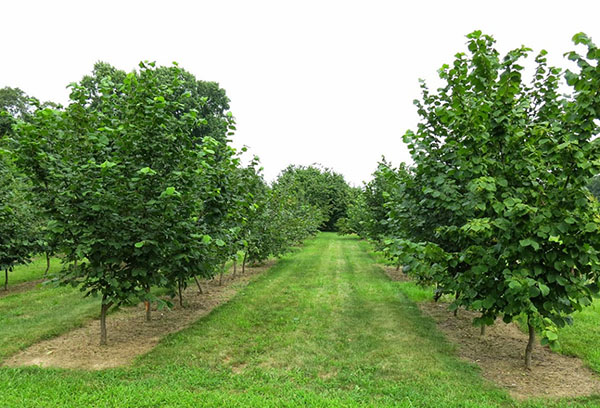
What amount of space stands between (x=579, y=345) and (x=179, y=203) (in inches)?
274

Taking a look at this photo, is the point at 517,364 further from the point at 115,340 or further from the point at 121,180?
the point at 115,340

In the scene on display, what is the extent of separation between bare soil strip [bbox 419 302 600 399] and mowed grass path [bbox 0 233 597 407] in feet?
0.82

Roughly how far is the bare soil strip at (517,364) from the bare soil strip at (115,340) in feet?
17.3

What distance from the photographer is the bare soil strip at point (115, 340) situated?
16.8 feet

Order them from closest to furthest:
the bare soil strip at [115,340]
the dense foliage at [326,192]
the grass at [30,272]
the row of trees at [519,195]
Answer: the row of trees at [519,195], the bare soil strip at [115,340], the grass at [30,272], the dense foliage at [326,192]

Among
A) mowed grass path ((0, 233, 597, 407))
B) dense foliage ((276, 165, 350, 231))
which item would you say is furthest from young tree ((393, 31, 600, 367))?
dense foliage ((276, 165, 350, 231))

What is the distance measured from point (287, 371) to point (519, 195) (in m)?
3.88

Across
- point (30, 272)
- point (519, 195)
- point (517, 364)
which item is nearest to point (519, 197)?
point (519, 195)

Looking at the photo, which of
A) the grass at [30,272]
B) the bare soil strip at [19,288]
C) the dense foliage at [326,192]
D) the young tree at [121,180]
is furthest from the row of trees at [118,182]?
the dense foliage at [326,192]

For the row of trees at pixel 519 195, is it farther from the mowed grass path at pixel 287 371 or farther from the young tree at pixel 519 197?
the mowed grass path at pixel 287 371

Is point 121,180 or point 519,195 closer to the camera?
point 519,195

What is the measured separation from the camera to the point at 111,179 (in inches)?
193

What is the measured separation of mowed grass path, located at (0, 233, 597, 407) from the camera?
3.95 metres

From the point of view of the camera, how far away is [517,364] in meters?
5.13
